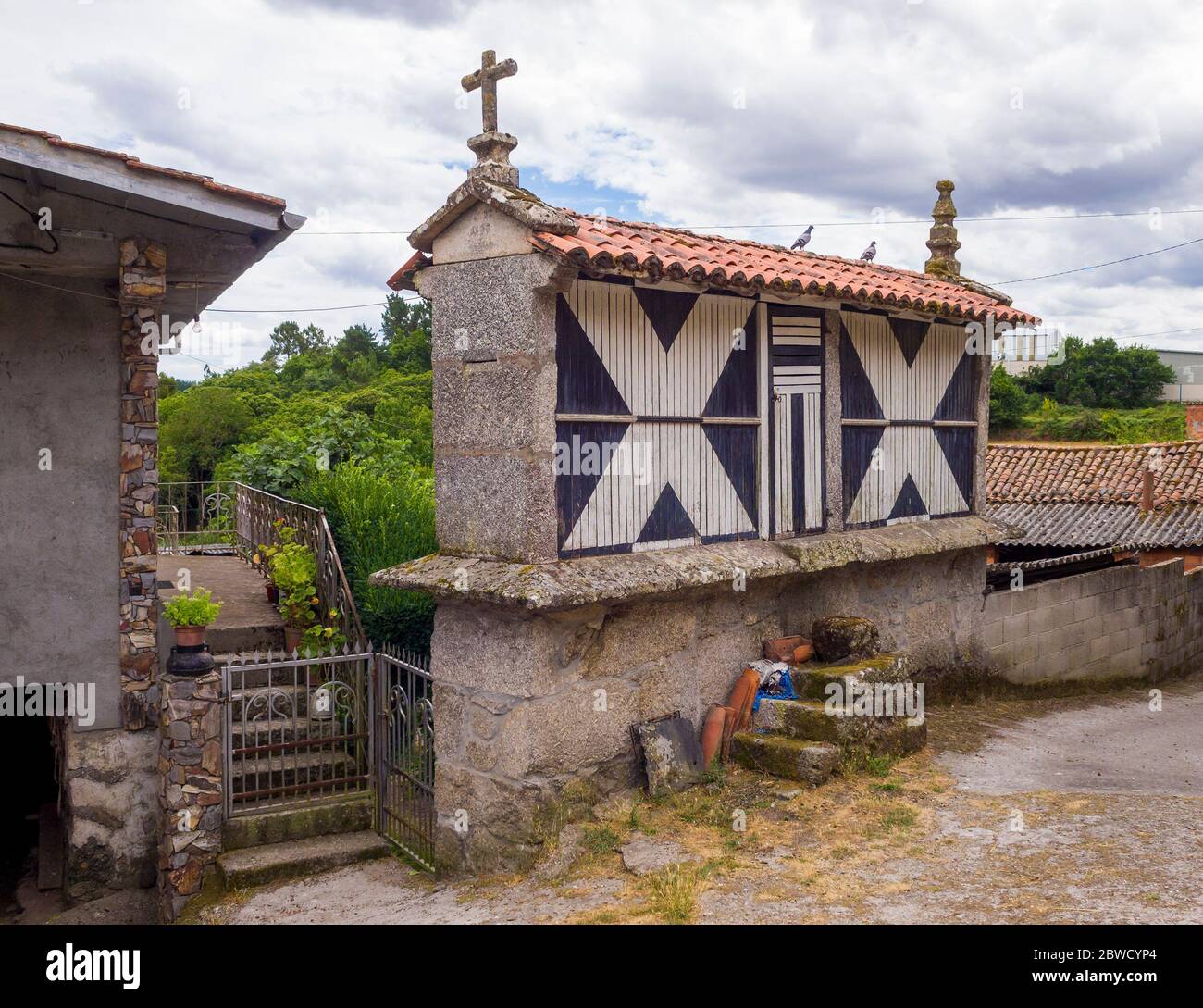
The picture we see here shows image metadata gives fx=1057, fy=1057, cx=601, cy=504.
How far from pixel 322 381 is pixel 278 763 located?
88.1 ft

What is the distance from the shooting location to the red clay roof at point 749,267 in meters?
5.97

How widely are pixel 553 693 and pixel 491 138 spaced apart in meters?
3.33

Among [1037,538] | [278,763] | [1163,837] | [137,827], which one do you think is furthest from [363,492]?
[1037,538]

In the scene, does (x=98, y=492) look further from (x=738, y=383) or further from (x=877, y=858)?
(x=877, y=858)

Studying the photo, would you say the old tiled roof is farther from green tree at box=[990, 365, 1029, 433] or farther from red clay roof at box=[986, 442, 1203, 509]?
green tree at box=[990, 365, 1029, 433]

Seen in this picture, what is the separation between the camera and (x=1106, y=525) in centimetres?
1977

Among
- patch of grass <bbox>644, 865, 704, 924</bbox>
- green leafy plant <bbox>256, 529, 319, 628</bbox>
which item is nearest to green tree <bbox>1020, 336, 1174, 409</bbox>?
green leafy plant <bbox>256, 529, 319, 628</bbox>

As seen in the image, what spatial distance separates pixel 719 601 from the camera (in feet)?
23.5

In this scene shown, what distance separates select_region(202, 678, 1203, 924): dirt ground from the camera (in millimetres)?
5039

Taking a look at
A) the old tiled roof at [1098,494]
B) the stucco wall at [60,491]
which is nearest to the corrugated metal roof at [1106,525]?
the old tiled roof at [1098,494]

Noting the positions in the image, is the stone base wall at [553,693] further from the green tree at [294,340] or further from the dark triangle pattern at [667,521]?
the green tree at [294,340]

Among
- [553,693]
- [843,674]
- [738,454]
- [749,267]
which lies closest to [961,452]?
[738,454]

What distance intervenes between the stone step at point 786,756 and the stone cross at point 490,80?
420 cm
